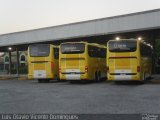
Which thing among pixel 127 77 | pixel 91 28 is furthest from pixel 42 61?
pixel 127 77

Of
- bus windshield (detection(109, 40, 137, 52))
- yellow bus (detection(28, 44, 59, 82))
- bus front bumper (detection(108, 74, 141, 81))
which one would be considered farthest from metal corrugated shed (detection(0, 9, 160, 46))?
bus front bumper (detection(108, 74, 141, 81))

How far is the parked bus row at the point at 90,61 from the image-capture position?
21.6m

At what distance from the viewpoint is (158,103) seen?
1264cm

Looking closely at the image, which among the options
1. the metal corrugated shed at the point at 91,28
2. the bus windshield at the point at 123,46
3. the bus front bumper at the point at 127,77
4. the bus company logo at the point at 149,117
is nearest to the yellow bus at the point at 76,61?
the bus windshield at the point at 123,46

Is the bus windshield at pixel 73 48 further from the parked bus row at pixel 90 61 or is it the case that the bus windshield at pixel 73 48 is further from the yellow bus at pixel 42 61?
the yellow bus at pixel 42 61

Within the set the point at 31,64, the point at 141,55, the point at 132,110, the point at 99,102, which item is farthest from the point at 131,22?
the point at 132,110

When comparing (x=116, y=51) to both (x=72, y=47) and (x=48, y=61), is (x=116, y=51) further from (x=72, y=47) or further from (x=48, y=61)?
(x=48, y=61)

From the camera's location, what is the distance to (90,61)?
A: 24.3 metres

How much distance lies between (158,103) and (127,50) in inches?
365

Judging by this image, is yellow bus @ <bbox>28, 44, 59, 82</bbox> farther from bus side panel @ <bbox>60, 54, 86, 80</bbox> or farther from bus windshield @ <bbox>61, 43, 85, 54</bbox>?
bus side panel @ <bbox>60, 54, 86, 80</bbox>

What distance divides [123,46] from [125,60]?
33.1 inches

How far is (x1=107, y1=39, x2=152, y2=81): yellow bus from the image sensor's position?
846 inches

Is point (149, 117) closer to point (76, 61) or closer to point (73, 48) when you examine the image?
point (76, 61)

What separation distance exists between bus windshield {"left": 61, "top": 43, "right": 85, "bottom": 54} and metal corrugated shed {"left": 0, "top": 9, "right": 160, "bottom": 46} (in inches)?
211
